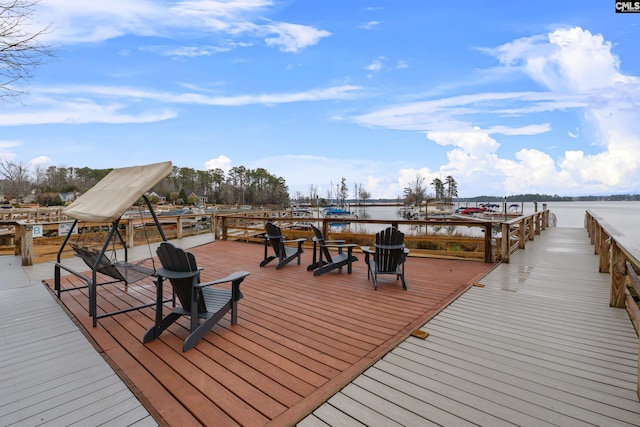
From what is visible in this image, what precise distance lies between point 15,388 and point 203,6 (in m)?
7.97

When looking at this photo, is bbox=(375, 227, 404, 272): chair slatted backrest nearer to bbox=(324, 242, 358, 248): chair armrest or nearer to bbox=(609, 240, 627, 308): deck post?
bbox=(324, 242, 358, 248): chair armrest

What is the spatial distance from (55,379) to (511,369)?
10.2ft

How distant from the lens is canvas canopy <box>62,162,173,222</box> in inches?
119

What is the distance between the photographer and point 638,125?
739 centimetres

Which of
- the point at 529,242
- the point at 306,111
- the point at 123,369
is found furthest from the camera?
the point at 306,111

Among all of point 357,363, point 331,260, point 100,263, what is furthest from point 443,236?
point 100,263

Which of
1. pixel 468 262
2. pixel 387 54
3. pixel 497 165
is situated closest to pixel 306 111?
pixel 387 54

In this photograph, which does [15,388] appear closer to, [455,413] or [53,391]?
[53,391]

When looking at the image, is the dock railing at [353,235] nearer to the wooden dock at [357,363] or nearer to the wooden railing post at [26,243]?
the wooden railing post at [26,243]

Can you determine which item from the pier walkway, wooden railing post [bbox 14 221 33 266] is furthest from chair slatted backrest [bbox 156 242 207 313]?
wooden railing post [bbox 14 221 33 266]

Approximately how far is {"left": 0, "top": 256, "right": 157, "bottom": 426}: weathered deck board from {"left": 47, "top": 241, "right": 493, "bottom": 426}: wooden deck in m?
0.10

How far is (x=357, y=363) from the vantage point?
215cm

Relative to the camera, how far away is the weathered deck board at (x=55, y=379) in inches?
65.5

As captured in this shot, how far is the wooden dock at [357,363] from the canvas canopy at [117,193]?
42.5 inches
